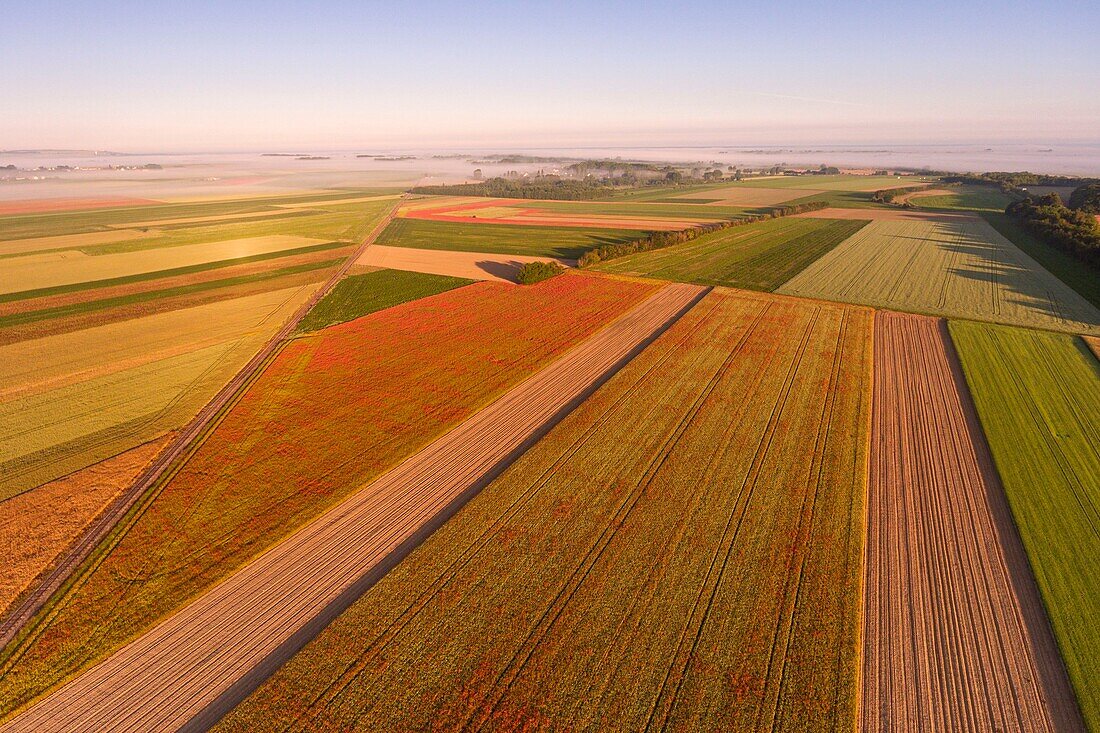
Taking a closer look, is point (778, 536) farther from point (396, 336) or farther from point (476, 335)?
point (396, 336)

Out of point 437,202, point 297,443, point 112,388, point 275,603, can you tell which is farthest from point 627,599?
point 437,202

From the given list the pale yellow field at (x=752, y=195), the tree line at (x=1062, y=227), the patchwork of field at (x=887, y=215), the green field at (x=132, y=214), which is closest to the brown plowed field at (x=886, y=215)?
the patchwork of field at (x=887, y=215)

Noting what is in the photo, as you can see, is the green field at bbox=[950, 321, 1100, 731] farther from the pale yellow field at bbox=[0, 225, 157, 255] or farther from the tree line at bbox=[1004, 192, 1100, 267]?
the pale yellow field at bbox=[0, 225, 157, 255]

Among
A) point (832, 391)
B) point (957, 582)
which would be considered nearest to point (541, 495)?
point (957, 582)

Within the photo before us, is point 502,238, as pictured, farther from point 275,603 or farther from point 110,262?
point 275,603

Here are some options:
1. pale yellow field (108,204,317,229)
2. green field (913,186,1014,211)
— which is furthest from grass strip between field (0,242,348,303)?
green field (913,186,1014,211)

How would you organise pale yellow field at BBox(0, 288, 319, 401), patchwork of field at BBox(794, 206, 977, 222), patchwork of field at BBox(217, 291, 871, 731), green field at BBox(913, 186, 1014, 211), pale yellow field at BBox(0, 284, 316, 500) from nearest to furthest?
→ patchwork of field at BBox(217, 291, 871, 731)
pale yellow field at BBox(0, 284, 316, 500)
pale yellow field at BBox(0, 288, 319, 401)
patchwork of field at BBox(794, 206, 977, 222)
green field at BBox(913, 186, 1014, 211)
